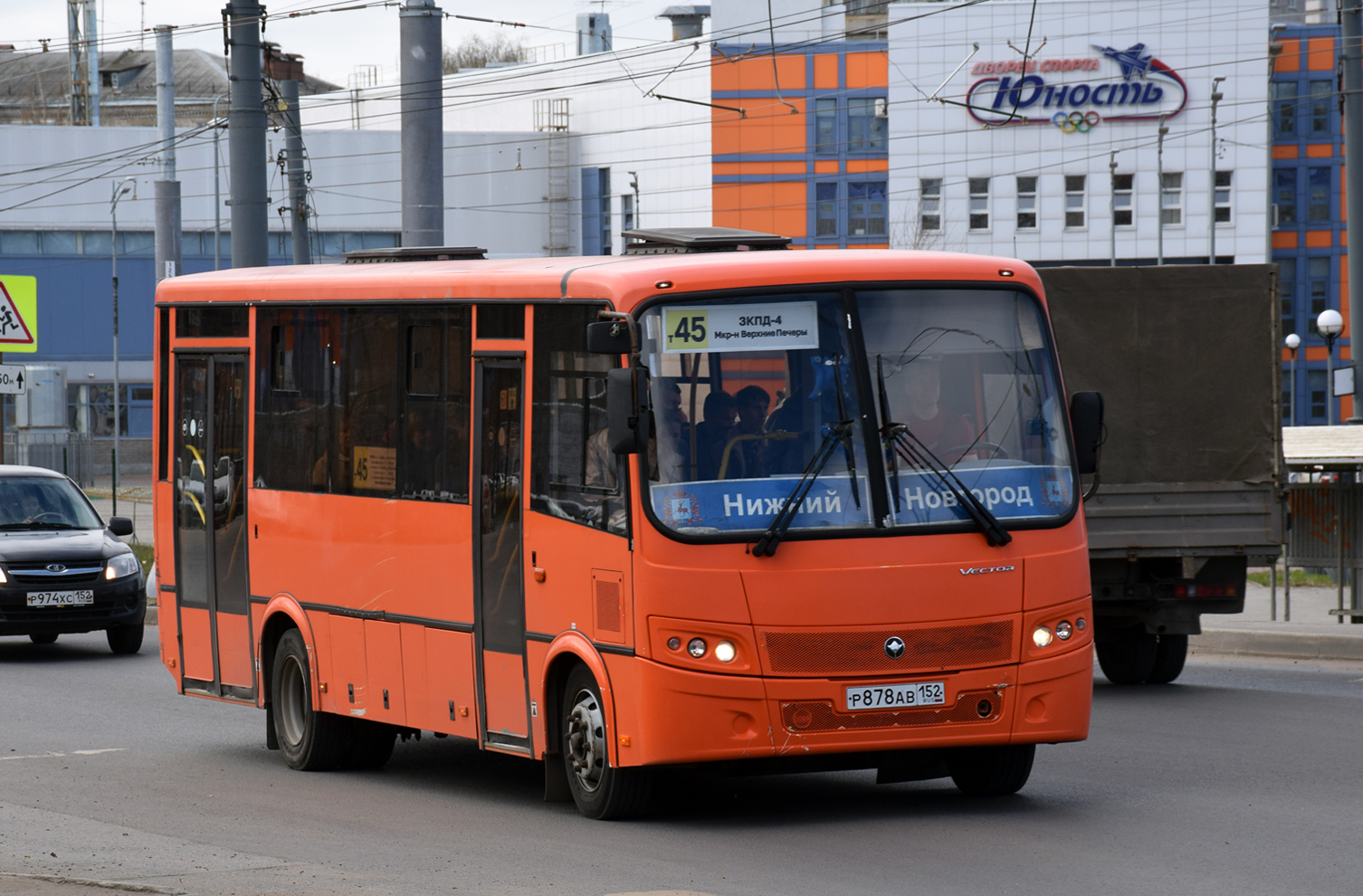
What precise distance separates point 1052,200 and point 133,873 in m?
77.4

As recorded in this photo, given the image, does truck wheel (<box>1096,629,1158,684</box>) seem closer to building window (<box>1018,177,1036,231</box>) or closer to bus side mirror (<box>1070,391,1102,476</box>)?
bus side mirror (<box>1070,391,1102,476</box>)

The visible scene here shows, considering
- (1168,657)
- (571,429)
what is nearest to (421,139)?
(1168,657)

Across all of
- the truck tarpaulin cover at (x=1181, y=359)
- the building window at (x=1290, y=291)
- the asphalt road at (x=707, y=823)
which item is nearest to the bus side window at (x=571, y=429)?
the asphalt road at (x=707, y=823)

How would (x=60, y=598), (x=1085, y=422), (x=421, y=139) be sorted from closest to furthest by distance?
1. (x=1085, y=422)
2. (x=421, y=139)
3. (x=60, y=598)

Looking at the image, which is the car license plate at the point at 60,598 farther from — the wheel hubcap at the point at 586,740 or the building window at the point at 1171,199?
the building window at the point at 1171,199

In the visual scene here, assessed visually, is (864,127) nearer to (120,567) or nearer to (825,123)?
(825,123)

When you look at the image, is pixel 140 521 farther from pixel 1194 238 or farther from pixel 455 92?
pixel 455 92

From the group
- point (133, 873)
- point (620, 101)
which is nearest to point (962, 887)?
point (133, 873)

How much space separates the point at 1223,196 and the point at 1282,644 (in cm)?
6699

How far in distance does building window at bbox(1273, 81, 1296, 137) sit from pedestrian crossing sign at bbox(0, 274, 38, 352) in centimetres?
6731

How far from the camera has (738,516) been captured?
887 cm

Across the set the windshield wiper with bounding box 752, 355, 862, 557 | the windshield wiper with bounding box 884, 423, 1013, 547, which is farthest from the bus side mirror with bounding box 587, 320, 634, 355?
the windshield wiper with bounding box 884, 423, 1013, 547

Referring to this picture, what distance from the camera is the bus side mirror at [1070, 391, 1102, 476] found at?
9.59 meters

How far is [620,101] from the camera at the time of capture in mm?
88875
